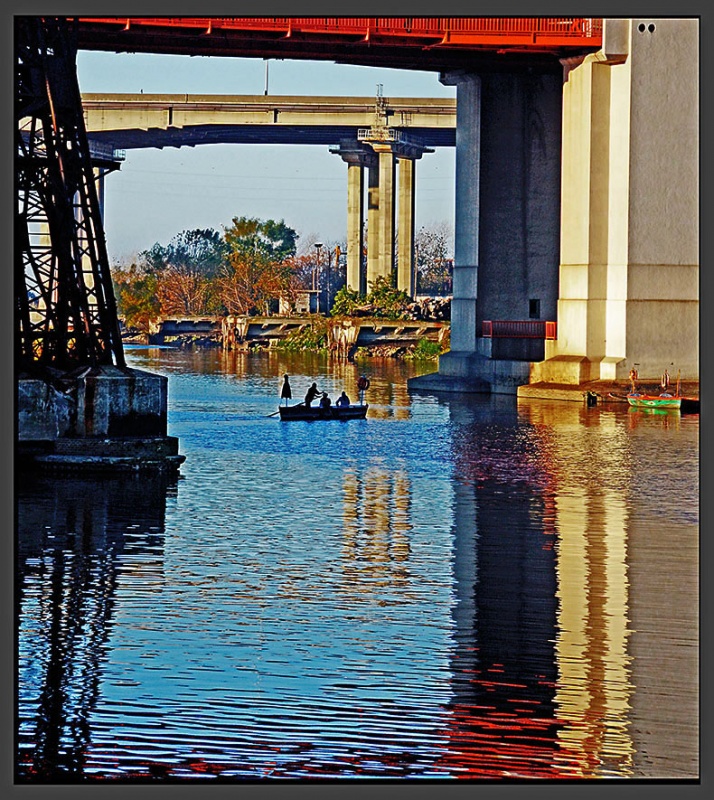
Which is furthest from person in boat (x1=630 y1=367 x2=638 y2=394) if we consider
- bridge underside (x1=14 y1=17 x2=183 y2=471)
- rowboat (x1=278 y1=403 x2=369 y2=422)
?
bridge underside (x1=14 y1=17 x2=183 y2=471)

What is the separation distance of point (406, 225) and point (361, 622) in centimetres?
8344

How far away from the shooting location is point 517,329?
57438 millimetres

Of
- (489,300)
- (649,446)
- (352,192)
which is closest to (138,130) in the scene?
(352,192)

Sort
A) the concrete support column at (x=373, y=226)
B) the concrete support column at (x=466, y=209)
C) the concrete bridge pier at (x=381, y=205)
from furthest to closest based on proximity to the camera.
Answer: the concrete support column at (x=373, y=226), the concrete bridge pier at (x=381, y=205), the concrete support column at (x=466, y=209)

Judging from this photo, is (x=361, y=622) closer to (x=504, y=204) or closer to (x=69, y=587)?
(x=69, y=587)

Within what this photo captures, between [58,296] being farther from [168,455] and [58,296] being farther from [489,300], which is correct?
[489,300]

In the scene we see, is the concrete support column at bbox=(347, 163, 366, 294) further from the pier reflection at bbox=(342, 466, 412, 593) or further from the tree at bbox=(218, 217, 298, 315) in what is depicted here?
the pier reflection at bbox=(342, 466, 412, 593)

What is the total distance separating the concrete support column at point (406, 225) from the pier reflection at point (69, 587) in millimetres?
70246

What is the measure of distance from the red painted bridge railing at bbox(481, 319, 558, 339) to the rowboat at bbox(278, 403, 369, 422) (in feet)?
42.9

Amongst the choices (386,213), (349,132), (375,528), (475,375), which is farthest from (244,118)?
(375,528)

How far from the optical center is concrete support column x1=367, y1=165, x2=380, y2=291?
338ft

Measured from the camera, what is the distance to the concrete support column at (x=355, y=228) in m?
99.4

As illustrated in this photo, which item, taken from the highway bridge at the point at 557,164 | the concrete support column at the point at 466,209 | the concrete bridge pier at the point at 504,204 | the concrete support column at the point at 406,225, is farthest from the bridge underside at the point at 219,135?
the highway bridge at the point at 557,164

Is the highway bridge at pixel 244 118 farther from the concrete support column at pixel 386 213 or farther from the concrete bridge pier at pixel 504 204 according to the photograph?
the concrete bridge pier at pixel 504 204
